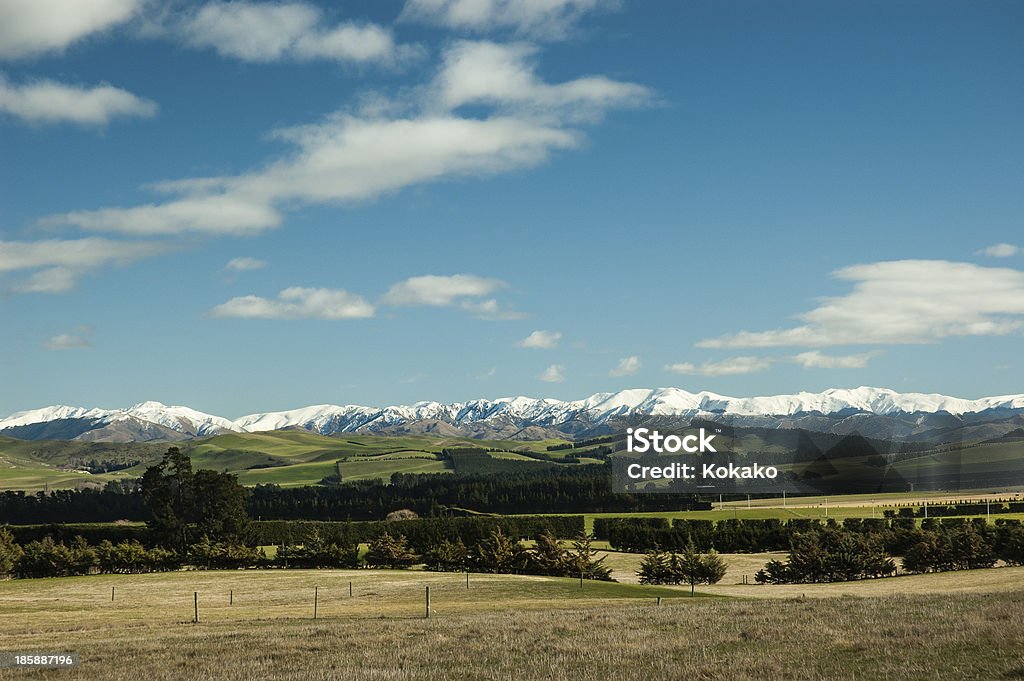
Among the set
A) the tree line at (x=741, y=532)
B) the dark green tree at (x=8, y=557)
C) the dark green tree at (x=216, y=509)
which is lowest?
the tree line at (x=741, y=532)

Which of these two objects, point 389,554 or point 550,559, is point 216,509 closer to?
point 389,554

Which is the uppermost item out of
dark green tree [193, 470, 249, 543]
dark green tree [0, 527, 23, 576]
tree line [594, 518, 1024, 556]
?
dark green tree [193, 470, 249, 543]

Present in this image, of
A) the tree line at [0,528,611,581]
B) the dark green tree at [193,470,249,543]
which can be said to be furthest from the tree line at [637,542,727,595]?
the dark green tree at [193,470,249,543]

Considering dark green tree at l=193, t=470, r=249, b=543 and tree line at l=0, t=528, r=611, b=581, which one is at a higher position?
dark green tree at l=193, t=470, r=249, b=543

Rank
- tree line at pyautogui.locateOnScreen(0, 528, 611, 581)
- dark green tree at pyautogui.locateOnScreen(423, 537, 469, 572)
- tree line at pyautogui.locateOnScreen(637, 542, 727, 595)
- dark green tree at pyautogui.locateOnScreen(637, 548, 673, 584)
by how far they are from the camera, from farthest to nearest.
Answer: dark green tree at pyautogui.locateOnScreen(423, 537, 469, 572), tree line at pyautogui.locateOnScreen(0, 528, 611, 581), dark green tree at pyautogui.locateOnScreen(637, 548, 673, 584), tree line at pyautogui.locateOnScreen(637, 542, 727, 595)

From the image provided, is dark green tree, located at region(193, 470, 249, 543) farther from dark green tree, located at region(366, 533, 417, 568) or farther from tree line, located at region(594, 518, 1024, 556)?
tree line, located at region(594, 518, 1024, 556)

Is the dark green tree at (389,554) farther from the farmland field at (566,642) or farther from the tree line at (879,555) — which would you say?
the farmland field at (566,642)

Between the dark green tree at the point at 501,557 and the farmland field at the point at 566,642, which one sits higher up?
the farmland field at the point at 566,642

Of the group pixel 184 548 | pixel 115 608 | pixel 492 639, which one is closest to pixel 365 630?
pixel 492 639

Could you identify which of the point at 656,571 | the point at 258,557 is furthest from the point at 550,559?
the point at 258,557

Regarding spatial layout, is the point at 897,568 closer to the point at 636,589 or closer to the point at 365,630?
the point at 636,589

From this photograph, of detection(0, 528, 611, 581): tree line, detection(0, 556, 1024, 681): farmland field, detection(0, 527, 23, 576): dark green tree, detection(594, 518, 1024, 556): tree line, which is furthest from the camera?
detection(594, 518, 1024, 556): tree line

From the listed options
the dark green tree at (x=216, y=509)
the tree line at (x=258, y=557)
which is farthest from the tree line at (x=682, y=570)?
the dark green tree at (x=216, y=509)

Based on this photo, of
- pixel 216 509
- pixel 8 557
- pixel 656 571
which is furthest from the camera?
pixel 216 509
